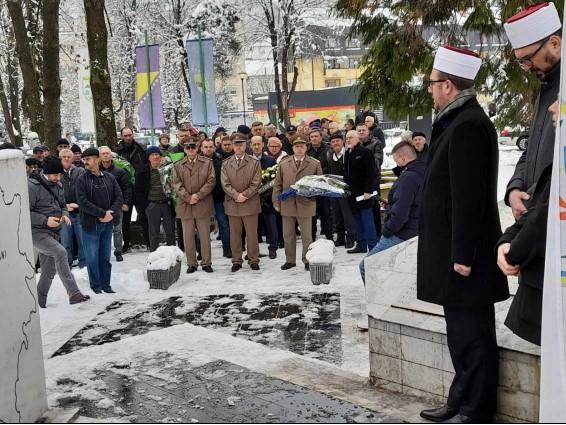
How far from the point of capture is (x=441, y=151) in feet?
13.7

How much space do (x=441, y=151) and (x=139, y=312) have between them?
5107 mm

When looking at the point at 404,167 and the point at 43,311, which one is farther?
the point at 43,311

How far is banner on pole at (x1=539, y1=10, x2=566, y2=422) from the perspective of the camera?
2.62 m

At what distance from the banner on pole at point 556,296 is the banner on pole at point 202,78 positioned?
62.7 ft

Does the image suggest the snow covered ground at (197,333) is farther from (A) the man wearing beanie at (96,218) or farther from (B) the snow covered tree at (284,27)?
(B) the snow covered tree at (284,27)

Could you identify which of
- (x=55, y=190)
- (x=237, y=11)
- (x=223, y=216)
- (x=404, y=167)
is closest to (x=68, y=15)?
(x=237, y=11)

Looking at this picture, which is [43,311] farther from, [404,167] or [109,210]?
[404,167]

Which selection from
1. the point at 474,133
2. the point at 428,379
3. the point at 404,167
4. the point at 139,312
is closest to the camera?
the point at 474,133

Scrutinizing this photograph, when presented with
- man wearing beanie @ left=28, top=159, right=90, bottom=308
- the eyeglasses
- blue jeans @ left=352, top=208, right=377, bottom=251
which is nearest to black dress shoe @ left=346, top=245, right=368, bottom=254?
blue jeans @ left=352, top=208, right=377, bottom=251

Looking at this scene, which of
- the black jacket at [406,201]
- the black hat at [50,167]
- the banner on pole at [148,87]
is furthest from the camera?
the banner on pole at [148,87]

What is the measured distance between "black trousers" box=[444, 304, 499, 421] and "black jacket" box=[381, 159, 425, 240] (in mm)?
2494

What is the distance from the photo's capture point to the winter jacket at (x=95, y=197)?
370 inches

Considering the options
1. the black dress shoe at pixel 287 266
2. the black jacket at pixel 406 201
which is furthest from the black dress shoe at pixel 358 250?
the black jacket at pixel 406 201

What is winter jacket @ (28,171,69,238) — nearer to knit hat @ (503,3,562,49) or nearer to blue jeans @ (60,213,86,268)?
blue jeans @ (60,213,86,268)
